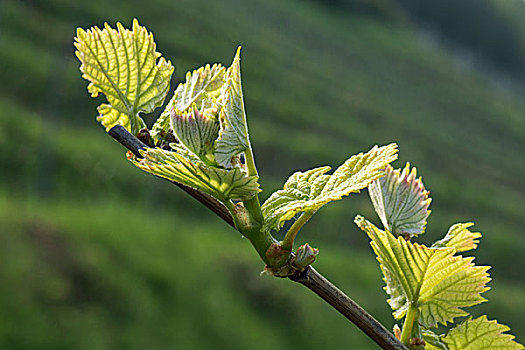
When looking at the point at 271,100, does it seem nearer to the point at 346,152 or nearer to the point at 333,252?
the point at 346,152

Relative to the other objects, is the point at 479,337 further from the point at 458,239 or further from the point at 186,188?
the point at 186,188

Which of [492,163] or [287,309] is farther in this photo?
[492,163]

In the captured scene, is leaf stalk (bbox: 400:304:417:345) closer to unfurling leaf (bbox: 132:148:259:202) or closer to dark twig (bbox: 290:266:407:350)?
dark twig (bbox: 290:266:407:350)

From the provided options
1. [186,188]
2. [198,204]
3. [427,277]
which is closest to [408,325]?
[427,277]

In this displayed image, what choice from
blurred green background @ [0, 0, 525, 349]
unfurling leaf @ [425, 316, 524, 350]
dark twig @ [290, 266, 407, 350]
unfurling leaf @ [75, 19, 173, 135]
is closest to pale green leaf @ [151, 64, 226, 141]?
unfurling leaf @ [75, 19, 173, 135]

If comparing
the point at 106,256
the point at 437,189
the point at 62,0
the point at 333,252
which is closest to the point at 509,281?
the point at 437,189

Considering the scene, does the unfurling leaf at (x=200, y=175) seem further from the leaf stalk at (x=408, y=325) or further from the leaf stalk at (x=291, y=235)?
the leaf stalk at (x=408, y=325)
